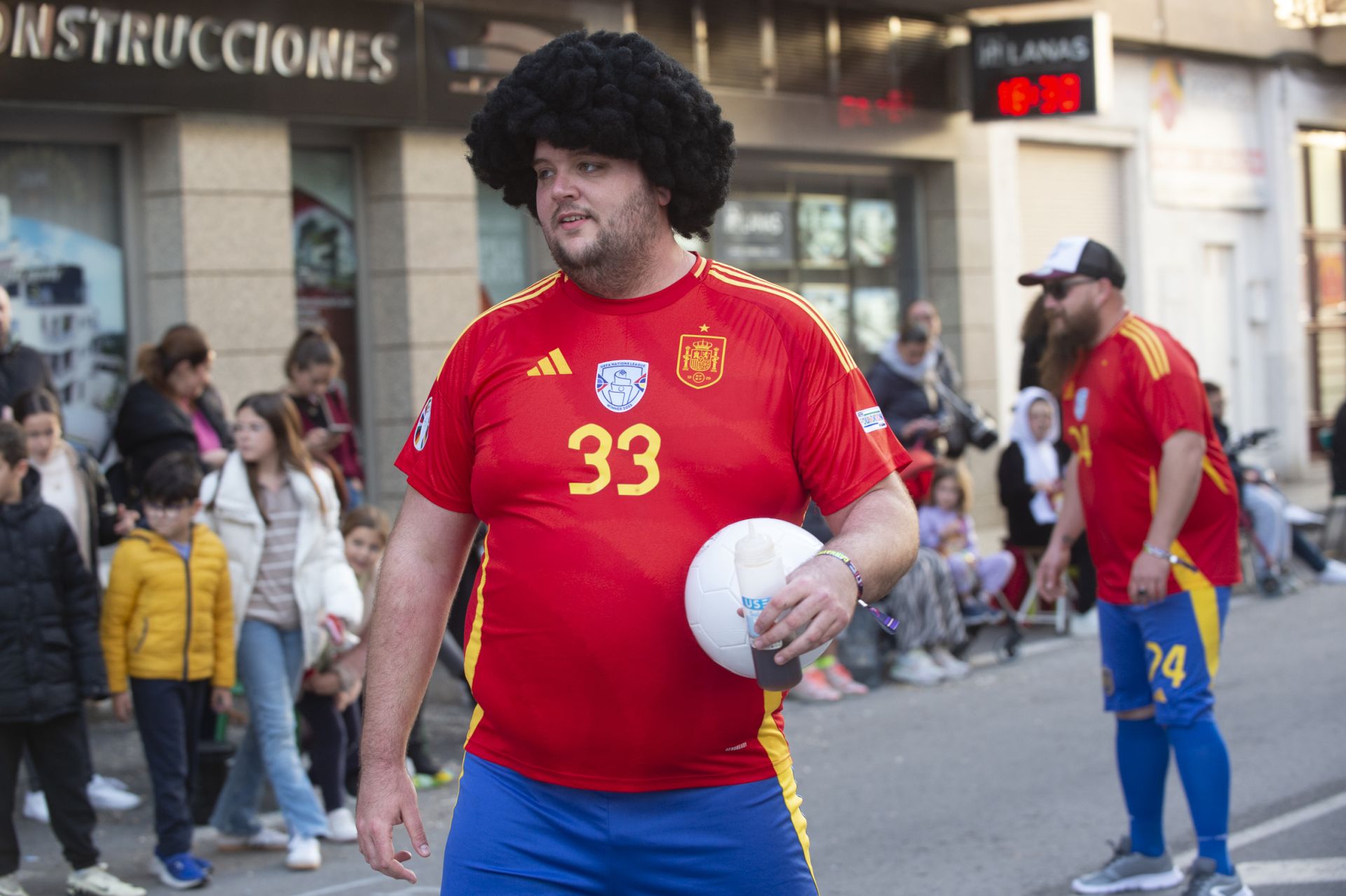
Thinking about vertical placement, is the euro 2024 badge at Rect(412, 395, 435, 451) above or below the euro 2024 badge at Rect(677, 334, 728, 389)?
below

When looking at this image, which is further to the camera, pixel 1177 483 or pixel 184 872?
pixel 184 872

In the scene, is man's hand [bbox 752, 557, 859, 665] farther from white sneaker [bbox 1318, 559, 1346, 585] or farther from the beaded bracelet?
white sneaker [bbox 1318, 559, 1346, 585]

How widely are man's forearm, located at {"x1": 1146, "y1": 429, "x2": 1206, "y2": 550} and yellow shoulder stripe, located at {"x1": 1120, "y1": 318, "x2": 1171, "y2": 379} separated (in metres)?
0.22

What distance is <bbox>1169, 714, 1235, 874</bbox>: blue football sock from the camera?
558 centimetres

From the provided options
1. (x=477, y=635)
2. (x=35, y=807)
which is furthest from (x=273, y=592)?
(x=477, y=635)

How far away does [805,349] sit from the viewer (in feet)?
10.8

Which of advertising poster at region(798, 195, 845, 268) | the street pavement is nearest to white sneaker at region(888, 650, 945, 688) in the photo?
the street pavement

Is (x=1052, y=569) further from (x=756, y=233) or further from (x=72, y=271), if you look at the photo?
(x=756, y=233)

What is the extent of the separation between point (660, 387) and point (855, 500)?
42cm

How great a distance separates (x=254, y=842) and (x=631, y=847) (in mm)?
4262

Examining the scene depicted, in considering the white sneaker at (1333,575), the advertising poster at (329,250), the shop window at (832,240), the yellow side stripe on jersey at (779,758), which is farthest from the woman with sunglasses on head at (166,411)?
the white sneaker at (1333,575)

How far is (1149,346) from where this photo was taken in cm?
578

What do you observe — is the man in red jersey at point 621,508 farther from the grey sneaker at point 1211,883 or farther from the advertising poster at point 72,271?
the advertising poster at point 72,271

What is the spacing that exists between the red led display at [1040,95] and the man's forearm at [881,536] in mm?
13784
